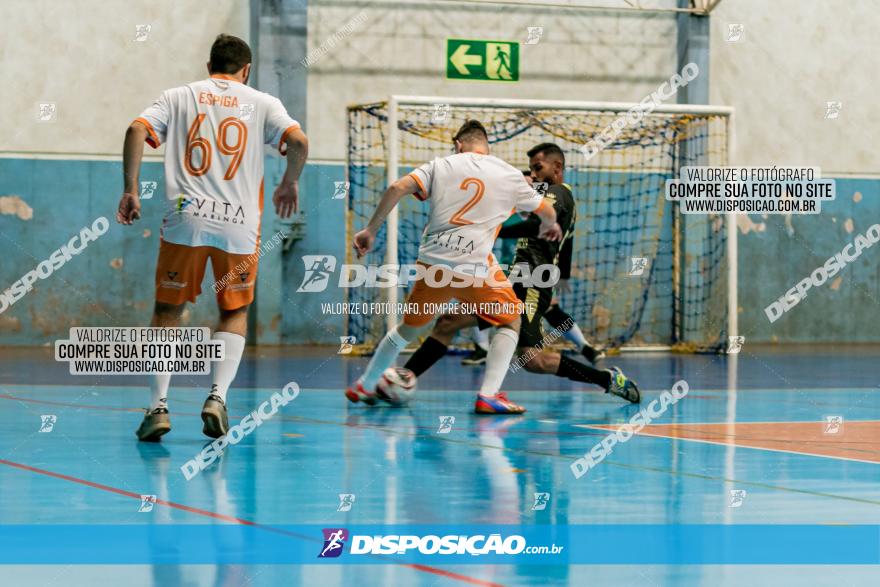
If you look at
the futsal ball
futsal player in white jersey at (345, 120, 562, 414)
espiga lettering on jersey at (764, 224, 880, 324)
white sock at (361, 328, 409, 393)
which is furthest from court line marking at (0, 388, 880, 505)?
espiga lettering on jersey at (764, 224, 880, 324)

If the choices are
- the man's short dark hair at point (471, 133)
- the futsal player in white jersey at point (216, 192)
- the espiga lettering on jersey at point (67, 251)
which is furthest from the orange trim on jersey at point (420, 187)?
the espiga lettering on jersey at point (67, 251)

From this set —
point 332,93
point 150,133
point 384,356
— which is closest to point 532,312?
point 384,356

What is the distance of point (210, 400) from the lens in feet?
20.4

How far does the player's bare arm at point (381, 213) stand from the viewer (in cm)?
717

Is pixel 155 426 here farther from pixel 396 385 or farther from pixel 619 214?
pixel 619 214

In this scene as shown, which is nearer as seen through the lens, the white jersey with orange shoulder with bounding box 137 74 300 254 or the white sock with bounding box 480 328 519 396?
the white jersey with orange shoulder with bounding box 137 74 300 254

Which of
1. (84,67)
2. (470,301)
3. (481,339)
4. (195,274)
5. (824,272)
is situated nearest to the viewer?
(195,274)

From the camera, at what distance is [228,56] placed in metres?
6.52

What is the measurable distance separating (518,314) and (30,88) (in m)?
10.7

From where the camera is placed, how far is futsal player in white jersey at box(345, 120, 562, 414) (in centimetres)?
773

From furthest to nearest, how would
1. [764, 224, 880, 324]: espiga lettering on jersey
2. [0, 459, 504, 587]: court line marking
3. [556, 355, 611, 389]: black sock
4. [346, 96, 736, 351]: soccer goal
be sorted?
[764, 224, 880, 324]: espiga lettering on jersey, [346, 96, 736, 351]: soccer goal, [556, 355, 611, 389]: black sock, [0, 459, 504, 587]: court line marking

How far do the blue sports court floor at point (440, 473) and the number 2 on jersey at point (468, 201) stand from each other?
1.22 m

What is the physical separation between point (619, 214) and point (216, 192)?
12.1m

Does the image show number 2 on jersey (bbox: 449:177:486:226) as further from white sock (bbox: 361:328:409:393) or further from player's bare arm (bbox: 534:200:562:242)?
white sock (bbox: 361:328:409:393)
